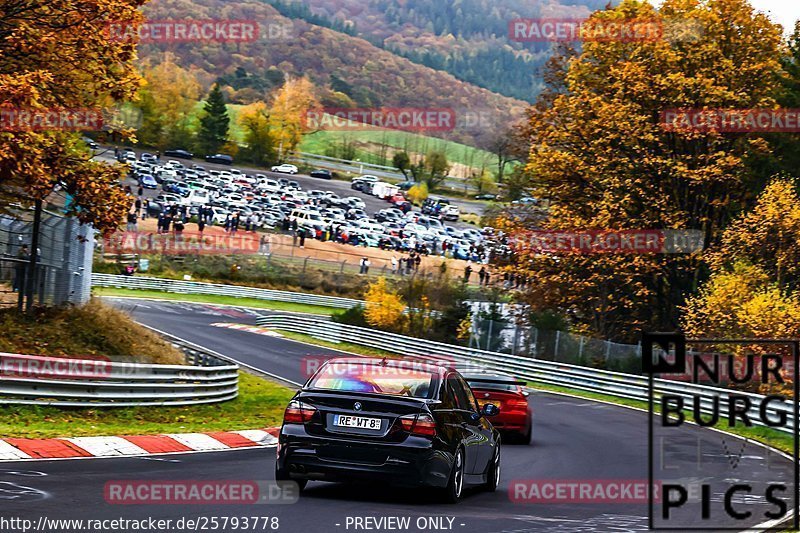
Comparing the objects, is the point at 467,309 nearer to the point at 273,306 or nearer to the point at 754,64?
the point at 754,64

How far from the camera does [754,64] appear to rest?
4622 cm

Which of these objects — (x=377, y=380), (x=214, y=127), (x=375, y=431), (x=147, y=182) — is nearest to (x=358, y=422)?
(x=375, y=431)

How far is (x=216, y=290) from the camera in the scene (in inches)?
2891

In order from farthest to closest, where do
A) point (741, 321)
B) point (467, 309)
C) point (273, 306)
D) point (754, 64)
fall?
point (273, 306)
point (467, 309)
point (754, 64)
point (741, 321)

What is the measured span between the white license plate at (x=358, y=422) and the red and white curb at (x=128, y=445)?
3.96 m

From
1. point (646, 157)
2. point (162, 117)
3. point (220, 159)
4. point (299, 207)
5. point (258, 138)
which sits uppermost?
point (162, 117)

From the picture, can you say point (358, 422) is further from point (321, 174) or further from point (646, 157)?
point (321, 174)

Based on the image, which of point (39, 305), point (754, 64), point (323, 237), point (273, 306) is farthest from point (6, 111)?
point (323, 237)

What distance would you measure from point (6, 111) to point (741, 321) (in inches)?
999

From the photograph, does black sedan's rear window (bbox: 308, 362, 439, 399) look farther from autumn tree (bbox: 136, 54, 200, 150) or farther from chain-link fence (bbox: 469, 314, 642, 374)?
autumn tree (bbox: 136, 54, 200, 150)

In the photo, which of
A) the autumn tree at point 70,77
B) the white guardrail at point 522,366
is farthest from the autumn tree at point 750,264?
the autumn tree at point 70,77

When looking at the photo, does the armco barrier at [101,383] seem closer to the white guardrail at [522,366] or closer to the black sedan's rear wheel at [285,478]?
the black sedan's rear wheel at [285,478]

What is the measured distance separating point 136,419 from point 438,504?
993 cm

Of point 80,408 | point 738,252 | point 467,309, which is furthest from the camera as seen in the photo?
point 467,309
